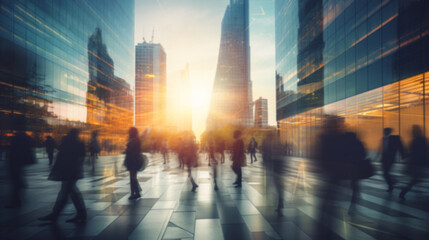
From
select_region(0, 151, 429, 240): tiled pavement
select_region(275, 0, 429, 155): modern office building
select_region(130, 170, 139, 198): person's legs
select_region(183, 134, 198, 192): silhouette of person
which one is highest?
select_region(275, 0, 429, 155): modern office building

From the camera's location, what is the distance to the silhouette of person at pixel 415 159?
22.2 feet

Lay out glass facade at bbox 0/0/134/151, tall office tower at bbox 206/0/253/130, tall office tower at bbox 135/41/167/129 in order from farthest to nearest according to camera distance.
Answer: tall office tower at bbox 135/41/167/129, tall office tower at bbox 206/0/253/130, glass facade at bbox 0/0/134/151

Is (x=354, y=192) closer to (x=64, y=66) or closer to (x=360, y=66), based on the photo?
(x=360, y=66)

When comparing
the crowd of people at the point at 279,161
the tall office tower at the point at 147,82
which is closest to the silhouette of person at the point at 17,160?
the crowd of people at the point at 279,161

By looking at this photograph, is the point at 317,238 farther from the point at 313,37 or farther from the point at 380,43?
the point at 313,37

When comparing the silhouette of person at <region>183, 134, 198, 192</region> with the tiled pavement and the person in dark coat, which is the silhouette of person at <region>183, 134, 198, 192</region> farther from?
the person in dark coat

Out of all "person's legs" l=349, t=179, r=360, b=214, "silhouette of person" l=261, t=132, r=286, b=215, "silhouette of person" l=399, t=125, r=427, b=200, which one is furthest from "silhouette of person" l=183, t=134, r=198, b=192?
"silhouette of person" l=399, t=125, r=427, b=200

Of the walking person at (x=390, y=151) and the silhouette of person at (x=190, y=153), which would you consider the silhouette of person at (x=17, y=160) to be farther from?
the walking person at (x=390, y=151)

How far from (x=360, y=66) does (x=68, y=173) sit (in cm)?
2491

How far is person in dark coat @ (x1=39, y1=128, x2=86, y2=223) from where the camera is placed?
4977 millimetres

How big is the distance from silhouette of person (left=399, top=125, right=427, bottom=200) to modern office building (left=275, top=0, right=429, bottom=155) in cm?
117

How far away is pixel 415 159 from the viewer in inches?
270

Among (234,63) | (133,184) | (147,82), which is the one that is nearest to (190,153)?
(133,184)

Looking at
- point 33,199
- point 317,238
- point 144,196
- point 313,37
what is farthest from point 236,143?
point 313,37
